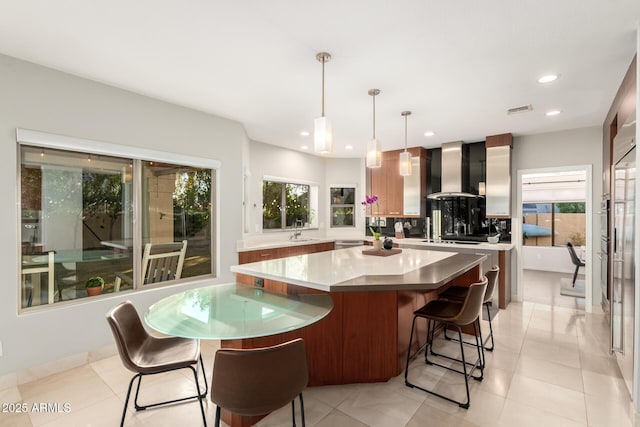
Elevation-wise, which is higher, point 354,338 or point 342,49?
point 342,49

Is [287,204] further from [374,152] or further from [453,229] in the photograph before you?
[374,152]

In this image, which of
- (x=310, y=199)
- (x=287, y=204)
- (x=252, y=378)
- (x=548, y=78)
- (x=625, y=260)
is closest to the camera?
(x=252, y=378)

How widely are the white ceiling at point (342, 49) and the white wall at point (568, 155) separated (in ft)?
3.17

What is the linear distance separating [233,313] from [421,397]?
1.55m

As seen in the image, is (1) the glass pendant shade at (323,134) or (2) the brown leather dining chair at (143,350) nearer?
(2) the brown leather dining chair at (143,350)

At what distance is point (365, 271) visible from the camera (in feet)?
7.84

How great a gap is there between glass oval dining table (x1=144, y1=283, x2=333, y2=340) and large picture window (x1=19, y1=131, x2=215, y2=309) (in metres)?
1.58

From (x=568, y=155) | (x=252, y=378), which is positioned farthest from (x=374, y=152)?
(x=568, y=155)

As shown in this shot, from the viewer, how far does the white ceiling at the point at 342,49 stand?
1.92 m

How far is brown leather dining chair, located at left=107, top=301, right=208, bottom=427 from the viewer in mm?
Answer: 1712

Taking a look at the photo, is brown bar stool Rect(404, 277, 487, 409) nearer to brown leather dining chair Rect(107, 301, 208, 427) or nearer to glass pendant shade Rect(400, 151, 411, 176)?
glass pendant shade Rect(400, 151, 411, 176)

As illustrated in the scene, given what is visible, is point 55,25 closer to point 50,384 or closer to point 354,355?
point 50,384

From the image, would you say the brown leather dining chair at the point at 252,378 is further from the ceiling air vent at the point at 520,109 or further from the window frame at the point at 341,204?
the window frame at the point at 341,204

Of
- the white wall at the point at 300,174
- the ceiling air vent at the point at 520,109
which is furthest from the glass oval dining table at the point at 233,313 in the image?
the ceiling air vent at the point at 520,109
